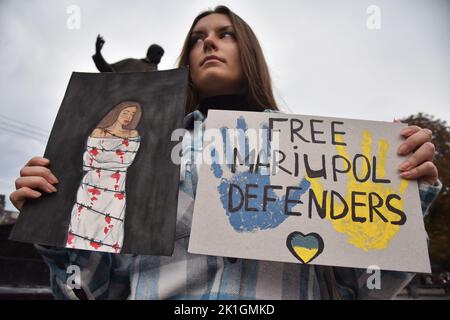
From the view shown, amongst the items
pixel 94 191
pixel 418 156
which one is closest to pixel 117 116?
pixel 94 191

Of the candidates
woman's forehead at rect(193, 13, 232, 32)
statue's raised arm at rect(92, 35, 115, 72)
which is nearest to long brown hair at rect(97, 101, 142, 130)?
woman's forehead at rect(193, 13, 232, 32)

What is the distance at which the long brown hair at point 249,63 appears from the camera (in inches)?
48.4

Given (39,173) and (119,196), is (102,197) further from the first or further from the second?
(39,173)

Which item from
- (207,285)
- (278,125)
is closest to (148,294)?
(207,285)

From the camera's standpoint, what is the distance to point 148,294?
87 centimetres

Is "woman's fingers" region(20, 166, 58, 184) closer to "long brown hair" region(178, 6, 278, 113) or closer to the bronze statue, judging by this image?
"long brown hair" region(178, 6, 278, 113)

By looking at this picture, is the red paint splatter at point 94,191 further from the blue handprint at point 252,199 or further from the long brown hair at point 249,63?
the long brown hair at point 249,63

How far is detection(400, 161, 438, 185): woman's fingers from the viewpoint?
0.82 meters

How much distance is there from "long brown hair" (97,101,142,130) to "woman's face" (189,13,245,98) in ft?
1.08

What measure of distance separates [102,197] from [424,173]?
0.90 m

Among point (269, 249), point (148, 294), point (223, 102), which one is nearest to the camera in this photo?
point (269, 249)

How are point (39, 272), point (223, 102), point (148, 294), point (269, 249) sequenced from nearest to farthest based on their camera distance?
point (269, 249) → point (148, 294) → point (223, 102) → point (39, 272)

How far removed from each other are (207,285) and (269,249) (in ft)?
0.76
